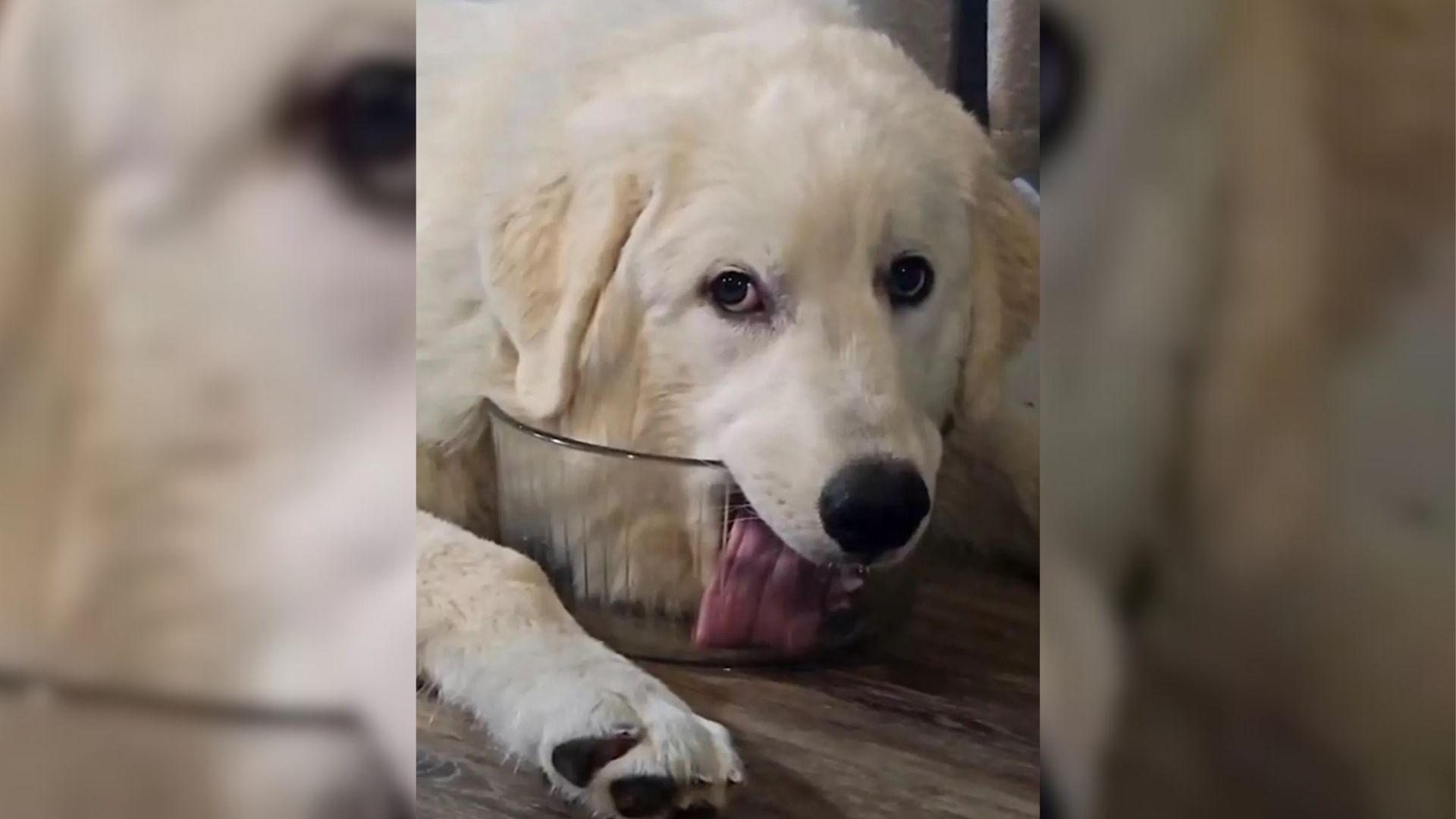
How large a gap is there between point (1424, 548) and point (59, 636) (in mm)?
931

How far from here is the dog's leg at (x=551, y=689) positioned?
2.53 feet

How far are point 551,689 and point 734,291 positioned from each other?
285 millimetres

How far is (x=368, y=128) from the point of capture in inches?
32.4

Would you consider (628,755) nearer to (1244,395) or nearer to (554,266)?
(554,266)

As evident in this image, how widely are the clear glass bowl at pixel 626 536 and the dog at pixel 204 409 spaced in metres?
0.08

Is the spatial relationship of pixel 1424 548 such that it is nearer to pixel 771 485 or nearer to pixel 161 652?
pixel 771 485

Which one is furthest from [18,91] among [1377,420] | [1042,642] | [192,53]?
[1377,420]

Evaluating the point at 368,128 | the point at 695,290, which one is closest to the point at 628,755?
the point at 695,290

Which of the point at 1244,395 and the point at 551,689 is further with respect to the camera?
the point at 1244,395

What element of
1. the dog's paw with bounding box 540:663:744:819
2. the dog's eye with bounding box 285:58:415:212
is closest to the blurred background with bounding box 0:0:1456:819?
the dog's eye with bounding box 285:58:415:212

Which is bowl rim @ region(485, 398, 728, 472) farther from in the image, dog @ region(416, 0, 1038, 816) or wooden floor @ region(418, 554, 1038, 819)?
wooden floor @ region(418, 554, 1038, 819)

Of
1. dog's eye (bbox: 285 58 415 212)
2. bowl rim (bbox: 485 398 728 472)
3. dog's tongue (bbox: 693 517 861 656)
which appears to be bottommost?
dog's tongue (bbox: 693 517 861 656)

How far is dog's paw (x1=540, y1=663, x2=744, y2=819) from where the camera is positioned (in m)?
0.77

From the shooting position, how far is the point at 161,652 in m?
0.81
